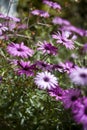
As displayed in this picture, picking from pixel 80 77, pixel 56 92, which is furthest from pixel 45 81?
pixel 80 77

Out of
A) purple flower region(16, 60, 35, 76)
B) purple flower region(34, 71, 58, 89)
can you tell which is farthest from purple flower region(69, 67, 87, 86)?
purple flower region(16, 60, 35, 76)

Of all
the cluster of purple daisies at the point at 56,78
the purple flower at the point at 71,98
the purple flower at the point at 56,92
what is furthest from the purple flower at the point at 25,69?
the purple flower at the point at 71,98

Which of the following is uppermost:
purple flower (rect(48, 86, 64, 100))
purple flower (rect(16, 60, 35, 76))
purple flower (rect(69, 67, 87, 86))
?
purple flower (rect(69, 67, 87, 86))

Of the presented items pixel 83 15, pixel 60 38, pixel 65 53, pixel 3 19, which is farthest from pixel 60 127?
pixel 83 15

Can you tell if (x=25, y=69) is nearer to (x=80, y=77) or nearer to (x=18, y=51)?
(x=18, y=51)

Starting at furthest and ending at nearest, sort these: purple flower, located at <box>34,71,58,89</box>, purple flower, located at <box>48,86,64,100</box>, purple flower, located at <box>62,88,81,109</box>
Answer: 1. purple flower, located at <box>48,86,64,100</box>
2. purple flower, located at <box>34,71,58,89</box>
3. purple flower, located at <box>62,88,81,109</box>

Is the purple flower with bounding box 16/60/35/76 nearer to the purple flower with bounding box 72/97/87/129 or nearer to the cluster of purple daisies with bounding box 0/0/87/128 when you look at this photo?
the cluster of purple daisies with bounding box 0/0/87/128

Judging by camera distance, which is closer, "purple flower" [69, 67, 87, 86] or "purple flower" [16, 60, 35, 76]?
"purple flower" [69, 67, 87, 86]

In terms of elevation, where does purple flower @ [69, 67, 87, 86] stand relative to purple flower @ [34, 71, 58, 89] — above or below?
above

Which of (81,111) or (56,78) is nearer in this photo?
(81,111)
